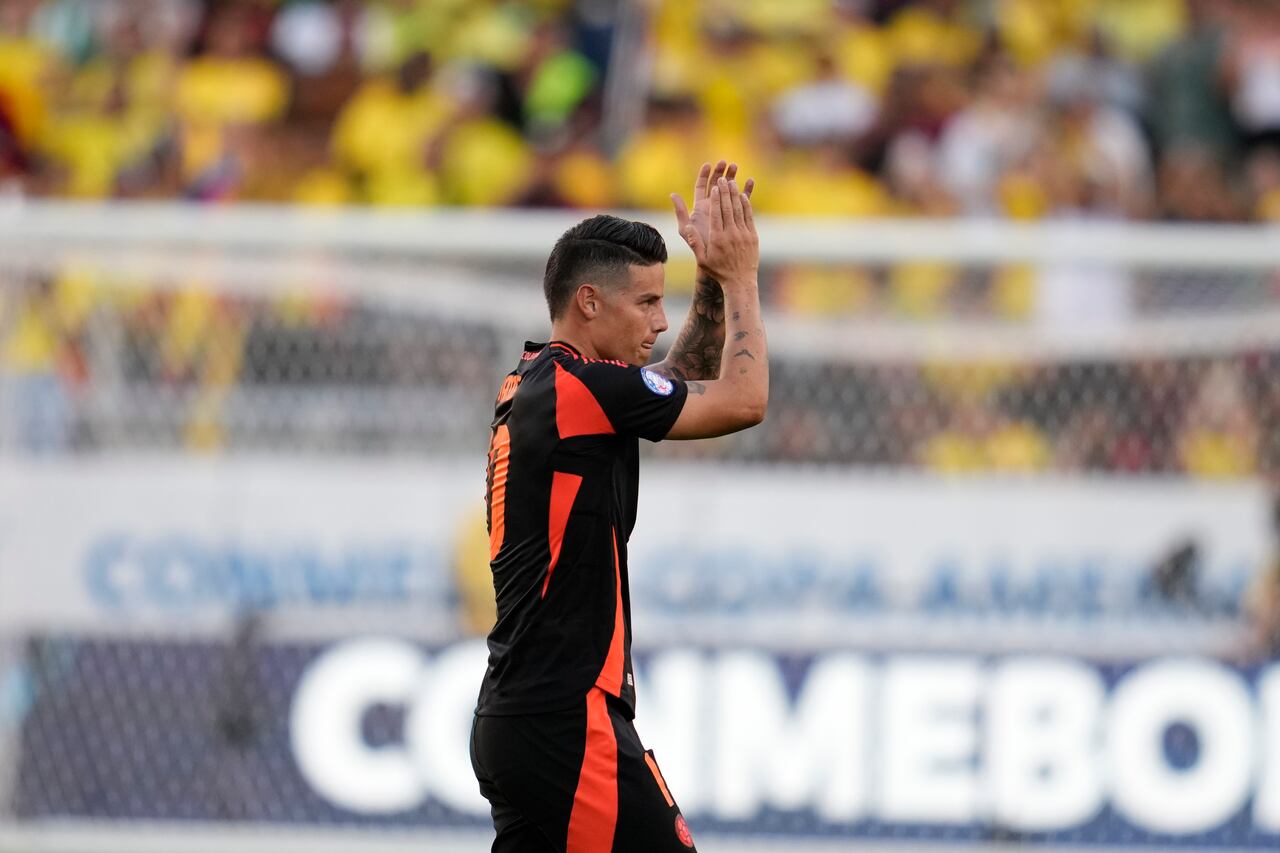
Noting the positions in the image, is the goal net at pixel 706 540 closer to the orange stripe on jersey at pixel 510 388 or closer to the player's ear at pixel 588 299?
the orange stripe on jersey at pixel 510 388

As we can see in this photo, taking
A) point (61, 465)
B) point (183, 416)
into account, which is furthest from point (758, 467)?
point (61, 465)

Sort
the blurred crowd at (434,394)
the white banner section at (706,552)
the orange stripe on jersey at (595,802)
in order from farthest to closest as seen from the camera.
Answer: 1. the blurred crowd at (434,394)
2. the white banner section at (706,552)
3. the orange stripe on jersey at (595,802)

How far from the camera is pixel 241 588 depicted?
7.04 metres

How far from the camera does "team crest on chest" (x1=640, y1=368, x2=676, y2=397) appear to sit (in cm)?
392

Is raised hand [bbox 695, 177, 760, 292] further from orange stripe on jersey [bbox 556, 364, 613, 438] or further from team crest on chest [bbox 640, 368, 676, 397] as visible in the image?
orange stripe on jersey [bbox 556, 364, 613, 438]

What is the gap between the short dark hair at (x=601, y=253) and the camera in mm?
4078

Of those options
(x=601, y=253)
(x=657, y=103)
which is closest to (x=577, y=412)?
(x=601, y=253)

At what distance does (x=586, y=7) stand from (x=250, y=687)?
639 cm

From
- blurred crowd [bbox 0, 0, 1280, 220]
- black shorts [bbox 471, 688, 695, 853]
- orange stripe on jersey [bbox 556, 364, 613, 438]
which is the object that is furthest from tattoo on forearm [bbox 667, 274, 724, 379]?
blurred crowd [bbox 0, 0, 1280, 220]

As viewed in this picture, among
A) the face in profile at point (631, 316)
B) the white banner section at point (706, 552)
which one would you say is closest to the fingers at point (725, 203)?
the face in profile at point (631, 316)

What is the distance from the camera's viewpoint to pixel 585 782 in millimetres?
3914

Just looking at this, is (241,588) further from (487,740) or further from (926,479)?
(487,740)

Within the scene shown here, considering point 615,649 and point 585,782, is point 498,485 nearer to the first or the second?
point 615,649

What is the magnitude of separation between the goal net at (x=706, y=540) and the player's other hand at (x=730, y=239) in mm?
2942
